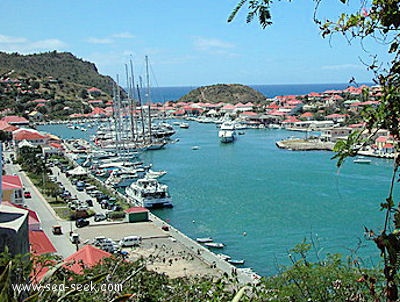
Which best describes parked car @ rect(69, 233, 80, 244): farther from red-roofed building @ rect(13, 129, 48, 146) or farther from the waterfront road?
red-roofed building @ rect(13, 129, 48, 146)

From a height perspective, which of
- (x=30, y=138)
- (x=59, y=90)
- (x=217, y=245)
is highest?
(x=59, y=90)

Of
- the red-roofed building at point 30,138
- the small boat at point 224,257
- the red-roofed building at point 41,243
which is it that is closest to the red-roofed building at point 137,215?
the small boat at point 224,257

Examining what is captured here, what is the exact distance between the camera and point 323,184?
14.1 m

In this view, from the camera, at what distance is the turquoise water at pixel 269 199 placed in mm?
9000

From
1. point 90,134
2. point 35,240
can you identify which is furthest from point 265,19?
point 90,134

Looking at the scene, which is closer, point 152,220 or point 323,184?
point 152,220

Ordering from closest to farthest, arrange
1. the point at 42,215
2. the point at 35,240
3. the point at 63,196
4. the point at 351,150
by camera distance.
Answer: the point at 351,150
the point at 35,240
the point at 42,215
the point at 63,196

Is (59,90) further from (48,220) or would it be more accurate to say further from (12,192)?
(48,220)

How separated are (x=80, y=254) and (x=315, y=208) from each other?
674 cm

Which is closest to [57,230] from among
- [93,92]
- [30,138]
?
[30,138]

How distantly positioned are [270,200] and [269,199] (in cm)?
10

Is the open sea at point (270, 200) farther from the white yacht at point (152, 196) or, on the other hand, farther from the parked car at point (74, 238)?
the parked car at point (74, 238)

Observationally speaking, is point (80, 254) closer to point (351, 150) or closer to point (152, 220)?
point (152, 220)

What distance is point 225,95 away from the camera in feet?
161
